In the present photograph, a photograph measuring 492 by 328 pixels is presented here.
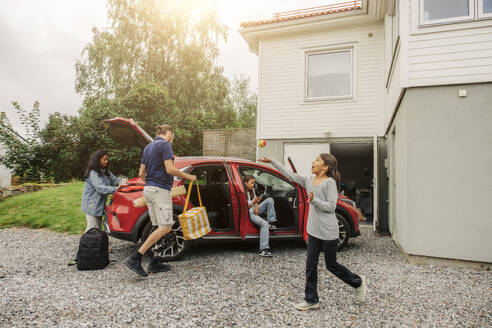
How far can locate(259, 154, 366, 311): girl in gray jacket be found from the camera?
10.6 feet

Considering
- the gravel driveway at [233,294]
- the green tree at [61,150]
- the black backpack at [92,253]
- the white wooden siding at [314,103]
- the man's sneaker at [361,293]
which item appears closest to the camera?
the gravel driveway at [233,294]

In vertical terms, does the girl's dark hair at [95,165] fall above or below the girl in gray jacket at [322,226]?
above

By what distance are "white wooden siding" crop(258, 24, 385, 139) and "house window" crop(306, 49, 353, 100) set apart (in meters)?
0.22

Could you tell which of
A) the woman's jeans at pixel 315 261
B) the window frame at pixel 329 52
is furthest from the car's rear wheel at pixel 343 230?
the window frame at pixel 329 52

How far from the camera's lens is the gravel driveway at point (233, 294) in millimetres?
3078

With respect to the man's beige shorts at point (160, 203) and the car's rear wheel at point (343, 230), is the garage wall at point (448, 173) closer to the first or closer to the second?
the car's rear wheel at point (343, 230)

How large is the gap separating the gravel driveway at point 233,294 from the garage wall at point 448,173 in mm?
440

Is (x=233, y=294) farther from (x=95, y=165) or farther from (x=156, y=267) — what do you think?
(x=95, y=165)

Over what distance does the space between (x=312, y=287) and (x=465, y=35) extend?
15.3 ft

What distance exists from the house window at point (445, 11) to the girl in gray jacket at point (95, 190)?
561 cm

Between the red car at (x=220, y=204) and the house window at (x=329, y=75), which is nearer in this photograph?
the red car at (x=220, y=204)

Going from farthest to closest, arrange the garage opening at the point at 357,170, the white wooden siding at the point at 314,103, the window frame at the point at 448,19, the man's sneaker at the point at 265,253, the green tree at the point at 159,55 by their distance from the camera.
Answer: the green tree at the point at 159,55, the garage opening at the point at 357,170, the white wooden siding at the point at 314,103, the man's sneaker at the point at 265,253, the window frame at the point at 448,19

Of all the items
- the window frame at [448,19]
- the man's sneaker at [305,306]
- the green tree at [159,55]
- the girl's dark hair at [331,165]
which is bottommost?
the man's sneaker at [305,306]

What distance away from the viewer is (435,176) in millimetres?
5086
